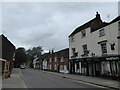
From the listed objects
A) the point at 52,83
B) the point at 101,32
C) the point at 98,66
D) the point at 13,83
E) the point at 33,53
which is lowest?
the point at 52,83

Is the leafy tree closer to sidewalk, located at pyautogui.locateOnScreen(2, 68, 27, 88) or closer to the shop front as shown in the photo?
the shop front

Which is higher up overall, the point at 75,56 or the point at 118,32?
the point at 118,32

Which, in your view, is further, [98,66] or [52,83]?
[98,66]

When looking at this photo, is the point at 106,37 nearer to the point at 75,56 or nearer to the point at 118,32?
the point at 118,32

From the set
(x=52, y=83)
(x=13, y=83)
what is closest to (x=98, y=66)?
(x=52, y=83)

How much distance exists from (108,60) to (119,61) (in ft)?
6.81

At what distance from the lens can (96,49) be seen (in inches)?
1045

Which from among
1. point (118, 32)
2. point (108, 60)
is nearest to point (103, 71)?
point (108, 60)

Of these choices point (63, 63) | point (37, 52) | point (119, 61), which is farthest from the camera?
point (37, 52)

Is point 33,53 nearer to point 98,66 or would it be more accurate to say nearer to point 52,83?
point 98,66

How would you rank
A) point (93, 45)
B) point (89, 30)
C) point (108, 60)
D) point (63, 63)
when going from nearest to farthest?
point (108, 60) → point (93, 45) → point (89, 30) → point (63, 63)

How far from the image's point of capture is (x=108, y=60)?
906 inches

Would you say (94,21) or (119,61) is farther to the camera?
(94,21)

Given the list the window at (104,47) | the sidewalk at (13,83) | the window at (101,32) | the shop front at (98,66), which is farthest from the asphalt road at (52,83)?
the window at (101,32)
